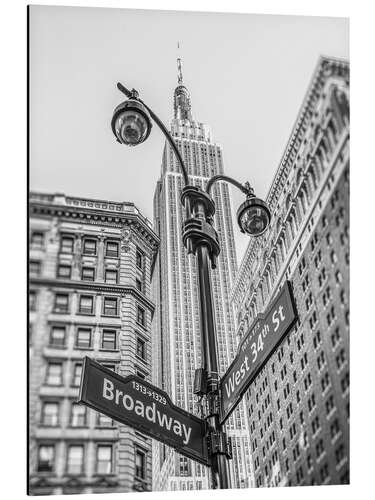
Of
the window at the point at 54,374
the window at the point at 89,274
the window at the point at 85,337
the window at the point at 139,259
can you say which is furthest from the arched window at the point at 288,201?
the window at the point at 139,259

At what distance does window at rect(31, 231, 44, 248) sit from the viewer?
19.4ft

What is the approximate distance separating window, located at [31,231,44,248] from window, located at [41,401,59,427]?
A: 159cm

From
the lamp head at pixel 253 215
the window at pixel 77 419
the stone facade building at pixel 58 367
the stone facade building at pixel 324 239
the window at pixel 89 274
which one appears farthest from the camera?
the window at pixel 89 274

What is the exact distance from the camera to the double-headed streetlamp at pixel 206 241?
540 cm

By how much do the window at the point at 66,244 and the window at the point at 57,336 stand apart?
36.3 inches

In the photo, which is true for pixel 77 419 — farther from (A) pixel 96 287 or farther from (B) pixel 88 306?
(A) pixel 96 287

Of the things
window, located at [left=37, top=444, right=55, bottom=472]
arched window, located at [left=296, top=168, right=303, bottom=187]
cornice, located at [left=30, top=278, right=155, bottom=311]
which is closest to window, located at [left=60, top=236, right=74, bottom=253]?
cornice, located at [left=30, top=278, right=155, bottom=311]

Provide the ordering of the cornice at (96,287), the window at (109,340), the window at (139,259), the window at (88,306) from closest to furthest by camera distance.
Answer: the cornice at (96,287)
the window at (88,306)
the window at (109,340)
the window at (139,259)

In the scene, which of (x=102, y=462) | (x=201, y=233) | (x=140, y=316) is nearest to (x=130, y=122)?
(x=201, y=233)

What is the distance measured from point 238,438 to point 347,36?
199 feet

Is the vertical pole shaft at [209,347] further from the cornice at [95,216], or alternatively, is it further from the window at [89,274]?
the window at [89,274]
